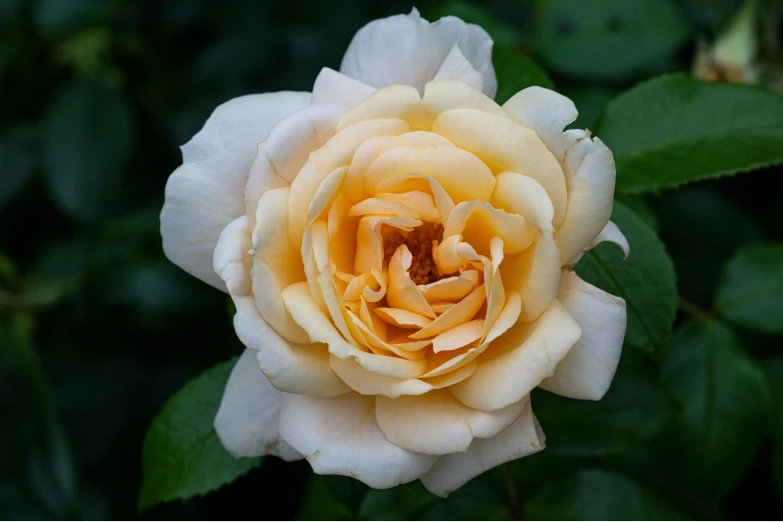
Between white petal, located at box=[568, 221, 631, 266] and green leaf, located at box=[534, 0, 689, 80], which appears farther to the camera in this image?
green leaf, located at box=[534, 0, 689, 80]

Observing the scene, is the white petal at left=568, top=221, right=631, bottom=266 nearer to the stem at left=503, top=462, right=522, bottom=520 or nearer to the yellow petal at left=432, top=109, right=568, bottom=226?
the yellow petal at left=432, top=109, right=568, bottom=226

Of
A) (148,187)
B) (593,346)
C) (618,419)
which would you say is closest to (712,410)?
(618,419)

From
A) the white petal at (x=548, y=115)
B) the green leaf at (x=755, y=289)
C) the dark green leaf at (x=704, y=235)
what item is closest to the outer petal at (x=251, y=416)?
the white petal at (x=548, y=115)

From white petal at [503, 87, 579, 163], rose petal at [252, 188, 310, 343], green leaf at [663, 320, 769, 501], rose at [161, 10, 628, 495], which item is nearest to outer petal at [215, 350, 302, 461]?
rose at [161, 10, 628, 495]

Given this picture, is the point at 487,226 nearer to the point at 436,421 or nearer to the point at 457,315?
the point at 457,315

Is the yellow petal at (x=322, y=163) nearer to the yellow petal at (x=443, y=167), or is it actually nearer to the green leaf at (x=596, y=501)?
the yellow petal at (x=443, y=167)
